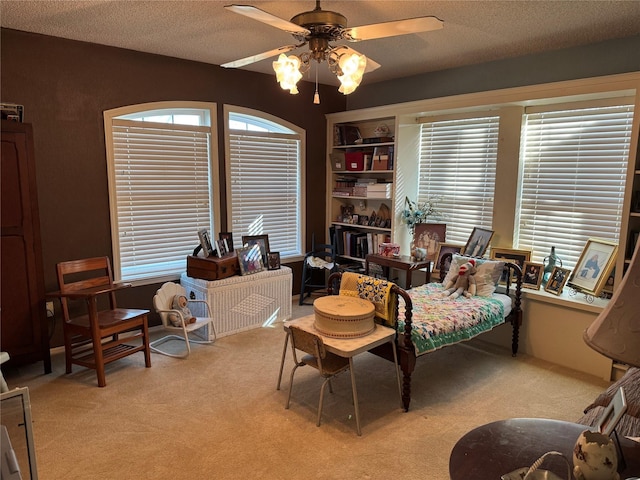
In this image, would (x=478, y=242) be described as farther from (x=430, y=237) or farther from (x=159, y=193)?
(x=159, y=193)

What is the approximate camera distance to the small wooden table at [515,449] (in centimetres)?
141

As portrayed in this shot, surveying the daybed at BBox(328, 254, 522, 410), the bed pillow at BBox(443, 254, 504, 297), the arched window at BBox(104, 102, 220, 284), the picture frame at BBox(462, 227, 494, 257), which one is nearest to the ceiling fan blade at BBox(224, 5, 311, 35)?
the daybed at BBox(328, 254, 522, 410)

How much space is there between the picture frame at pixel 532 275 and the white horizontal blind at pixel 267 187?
2519 millimetres

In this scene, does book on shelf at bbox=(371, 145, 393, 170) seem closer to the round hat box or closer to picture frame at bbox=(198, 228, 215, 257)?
picture frame at bbox=(198, 228, 215, 257)

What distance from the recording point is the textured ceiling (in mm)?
2670

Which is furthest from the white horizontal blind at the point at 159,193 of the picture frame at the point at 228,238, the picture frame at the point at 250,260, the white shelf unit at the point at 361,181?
the white shelf unit at the point at 361,181

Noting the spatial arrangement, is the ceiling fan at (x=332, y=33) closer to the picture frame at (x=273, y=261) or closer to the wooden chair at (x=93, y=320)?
the wooden chair at (x=93, y=320)

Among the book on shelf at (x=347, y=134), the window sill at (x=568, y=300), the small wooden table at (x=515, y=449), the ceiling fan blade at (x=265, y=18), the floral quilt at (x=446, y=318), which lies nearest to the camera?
the small wooden table at (x=515, y=449)

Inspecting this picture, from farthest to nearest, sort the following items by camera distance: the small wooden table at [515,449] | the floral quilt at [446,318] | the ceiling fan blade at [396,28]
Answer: the floral quilt at [446,318] → the ceiling fan blade at [396,28] → the small wooden table at [515,449]

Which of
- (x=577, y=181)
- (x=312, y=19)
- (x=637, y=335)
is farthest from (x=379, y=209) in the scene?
(x=637, y=335)

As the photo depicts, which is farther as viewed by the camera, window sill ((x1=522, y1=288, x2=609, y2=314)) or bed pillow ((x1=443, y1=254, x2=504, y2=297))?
bed pillow ((x1=443, y1=254, x2=504, y2=297))

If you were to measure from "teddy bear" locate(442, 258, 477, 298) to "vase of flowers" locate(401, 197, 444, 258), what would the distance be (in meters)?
1.09

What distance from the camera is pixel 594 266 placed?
11.4 ft

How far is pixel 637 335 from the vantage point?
90 cm
